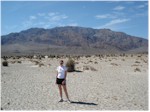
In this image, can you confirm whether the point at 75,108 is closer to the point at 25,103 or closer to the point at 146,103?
the point at 25,103

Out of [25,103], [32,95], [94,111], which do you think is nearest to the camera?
[94,111]

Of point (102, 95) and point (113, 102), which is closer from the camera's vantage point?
point (113, 102)

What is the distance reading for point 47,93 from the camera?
12.6 m

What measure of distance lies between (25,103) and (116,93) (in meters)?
4.66

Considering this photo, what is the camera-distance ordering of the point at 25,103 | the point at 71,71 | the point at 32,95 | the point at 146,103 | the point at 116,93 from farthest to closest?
1. the point at 71,71
2. the point at 116,93
3. the point at 32,95
4. the point at 146,103
5. the point at 25,103

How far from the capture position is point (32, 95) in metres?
12.0

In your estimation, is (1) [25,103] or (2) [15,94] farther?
(2) [15,94]

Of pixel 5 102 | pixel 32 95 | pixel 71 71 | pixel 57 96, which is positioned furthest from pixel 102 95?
pixel 71 71

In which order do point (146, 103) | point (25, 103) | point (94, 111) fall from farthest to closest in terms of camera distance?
point (146, 103)
point (25, 103)
point (94, 111)

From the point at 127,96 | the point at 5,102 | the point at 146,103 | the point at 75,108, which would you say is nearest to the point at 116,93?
the point at 127,96

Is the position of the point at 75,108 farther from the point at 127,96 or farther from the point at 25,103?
the point at 127,96

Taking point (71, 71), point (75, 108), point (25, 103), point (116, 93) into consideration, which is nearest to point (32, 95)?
point (25, 103)

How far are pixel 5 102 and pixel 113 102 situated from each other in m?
4.05

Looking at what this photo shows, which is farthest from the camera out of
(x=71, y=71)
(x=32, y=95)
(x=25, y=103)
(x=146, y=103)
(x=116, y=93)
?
(x=71, y=71)
